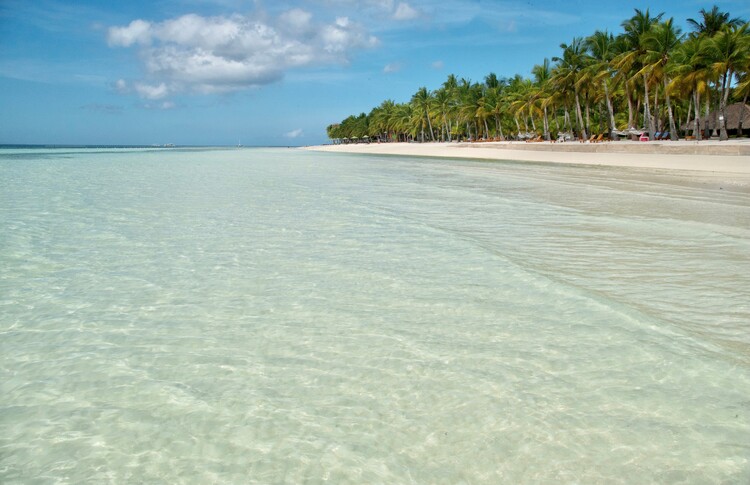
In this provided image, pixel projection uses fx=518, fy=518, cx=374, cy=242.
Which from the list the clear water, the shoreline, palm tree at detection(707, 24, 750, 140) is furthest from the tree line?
the clear water

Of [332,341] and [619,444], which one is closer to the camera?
[619,444]

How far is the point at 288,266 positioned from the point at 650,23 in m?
41.9

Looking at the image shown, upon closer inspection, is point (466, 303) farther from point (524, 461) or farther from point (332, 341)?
point (524, 461)

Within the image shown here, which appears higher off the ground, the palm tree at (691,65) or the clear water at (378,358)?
the palm tree at (691,65)

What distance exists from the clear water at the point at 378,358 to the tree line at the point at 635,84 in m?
31.9

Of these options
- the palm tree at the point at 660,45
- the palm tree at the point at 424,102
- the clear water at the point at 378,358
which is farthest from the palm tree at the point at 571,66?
the clear water at the point at 378,358

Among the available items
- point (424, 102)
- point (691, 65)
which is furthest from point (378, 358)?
point (424, 102)

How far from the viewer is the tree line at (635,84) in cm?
3247

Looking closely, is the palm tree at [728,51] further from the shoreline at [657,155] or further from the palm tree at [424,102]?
the palm tree at [424,102]

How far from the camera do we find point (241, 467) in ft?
7.09

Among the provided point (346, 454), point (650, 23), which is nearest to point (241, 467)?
point (346, 454)

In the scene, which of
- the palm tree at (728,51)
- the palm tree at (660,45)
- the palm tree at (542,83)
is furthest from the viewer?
the palm tree at (542,83)

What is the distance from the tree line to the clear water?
3187 centimetres

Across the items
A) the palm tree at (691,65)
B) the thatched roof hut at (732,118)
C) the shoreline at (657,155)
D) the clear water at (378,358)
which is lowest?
the clear water at (378,358)
